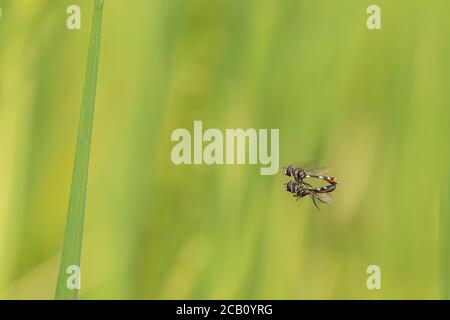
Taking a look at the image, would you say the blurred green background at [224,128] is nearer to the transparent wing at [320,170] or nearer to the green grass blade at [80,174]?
the transparent wing at [320,170]

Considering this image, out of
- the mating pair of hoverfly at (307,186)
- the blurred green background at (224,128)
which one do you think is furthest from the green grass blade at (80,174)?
the mating pair of hoverfly at (307,186)

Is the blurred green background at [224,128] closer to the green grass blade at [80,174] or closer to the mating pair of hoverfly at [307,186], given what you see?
the mating pair of hoverfly at [307,186]

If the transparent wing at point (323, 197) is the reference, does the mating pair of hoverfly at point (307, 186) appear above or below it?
above

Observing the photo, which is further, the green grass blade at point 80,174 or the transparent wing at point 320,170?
the transparent wing at point 320,170

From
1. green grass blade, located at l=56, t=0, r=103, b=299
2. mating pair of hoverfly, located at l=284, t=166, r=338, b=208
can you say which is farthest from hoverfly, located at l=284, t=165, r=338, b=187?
green grass blade, located at l=56, t=0, r=103, b=299

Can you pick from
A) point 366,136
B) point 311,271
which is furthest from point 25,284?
point 366,136
